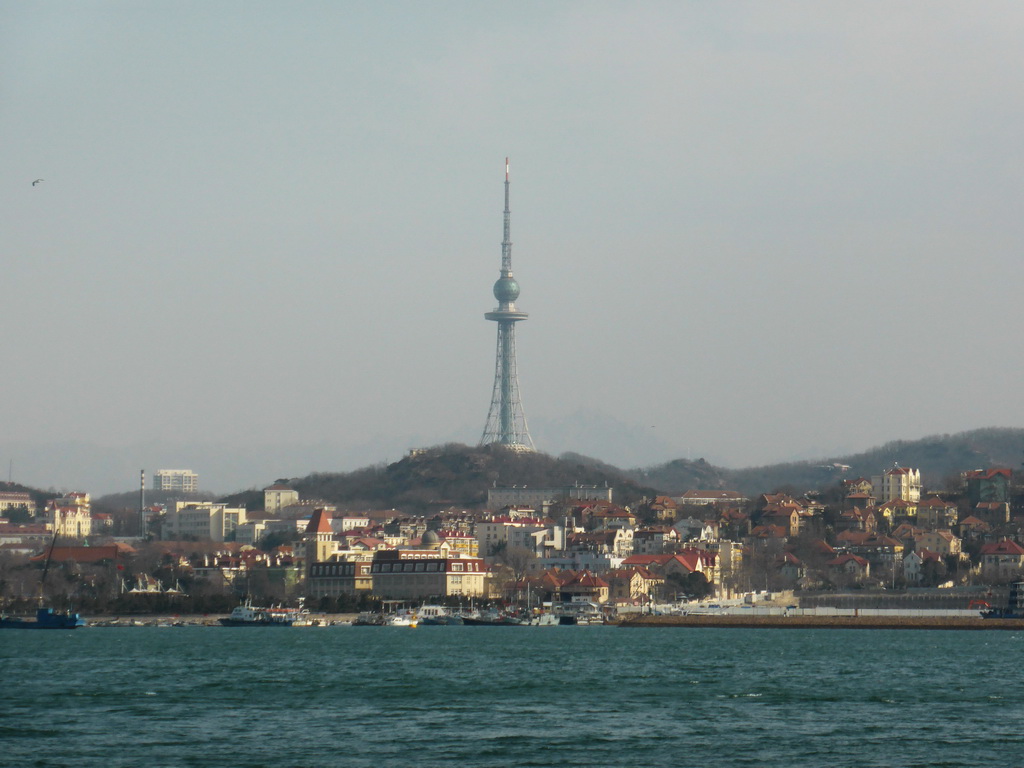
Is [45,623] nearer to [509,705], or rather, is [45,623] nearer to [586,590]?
[586,590]

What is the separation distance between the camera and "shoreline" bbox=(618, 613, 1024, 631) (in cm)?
8262

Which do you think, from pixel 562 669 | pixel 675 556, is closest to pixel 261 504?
pixel 675 556

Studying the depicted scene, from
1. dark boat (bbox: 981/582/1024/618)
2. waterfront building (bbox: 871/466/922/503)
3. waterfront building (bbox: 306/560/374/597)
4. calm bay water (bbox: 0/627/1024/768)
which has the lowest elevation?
calm bay water (bbox: 0/627/1024/768)

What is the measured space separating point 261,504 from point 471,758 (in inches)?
5519

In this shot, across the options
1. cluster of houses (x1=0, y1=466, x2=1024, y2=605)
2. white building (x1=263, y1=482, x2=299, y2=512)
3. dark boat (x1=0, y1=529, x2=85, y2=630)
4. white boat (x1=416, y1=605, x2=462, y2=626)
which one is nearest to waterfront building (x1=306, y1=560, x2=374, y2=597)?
cluster of houses (x1=0, y1=466, x2=1024, y2=605)

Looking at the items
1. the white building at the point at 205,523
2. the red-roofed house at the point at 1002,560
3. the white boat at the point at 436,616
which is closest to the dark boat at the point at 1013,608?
the red-roofed house at the point at 1002,560

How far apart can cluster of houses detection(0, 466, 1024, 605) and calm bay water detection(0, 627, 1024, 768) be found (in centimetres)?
4253

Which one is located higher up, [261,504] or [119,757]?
[261,504]

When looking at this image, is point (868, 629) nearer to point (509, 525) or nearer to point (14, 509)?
point (509, 525)

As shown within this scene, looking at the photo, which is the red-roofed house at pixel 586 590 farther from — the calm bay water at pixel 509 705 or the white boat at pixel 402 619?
the calm bay water at pixel 509 705

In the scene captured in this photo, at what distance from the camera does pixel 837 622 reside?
8494 cm

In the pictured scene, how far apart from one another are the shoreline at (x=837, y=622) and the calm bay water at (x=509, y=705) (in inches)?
768

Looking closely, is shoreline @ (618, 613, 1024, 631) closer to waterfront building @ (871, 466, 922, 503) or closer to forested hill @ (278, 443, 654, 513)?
waterfront building @ (871, 466, 922, 503)

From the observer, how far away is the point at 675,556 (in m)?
112
